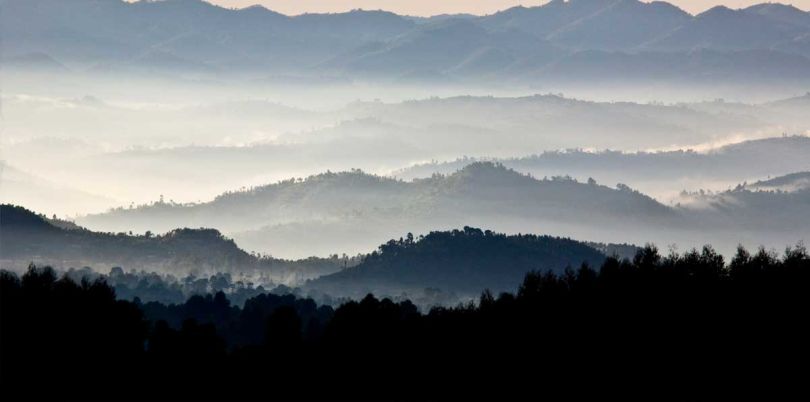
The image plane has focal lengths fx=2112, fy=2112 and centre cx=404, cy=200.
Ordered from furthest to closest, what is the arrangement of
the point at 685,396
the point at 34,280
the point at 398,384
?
the point at 34,280 < the point at 398,384 < the point at 685,396

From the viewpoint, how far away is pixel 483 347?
6019 inches

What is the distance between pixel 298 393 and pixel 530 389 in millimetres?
16084

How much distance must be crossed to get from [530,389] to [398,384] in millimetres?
10507

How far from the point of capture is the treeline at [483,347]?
143 m

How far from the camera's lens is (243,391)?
14512 cm

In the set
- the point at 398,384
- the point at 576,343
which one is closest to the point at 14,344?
the point at 398,384

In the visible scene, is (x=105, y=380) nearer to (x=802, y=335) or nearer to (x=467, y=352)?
(x=467, y=352)

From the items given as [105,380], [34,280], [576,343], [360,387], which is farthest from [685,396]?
[34,280]

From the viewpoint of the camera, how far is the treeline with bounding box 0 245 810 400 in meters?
143

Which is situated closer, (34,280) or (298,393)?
(298,393)

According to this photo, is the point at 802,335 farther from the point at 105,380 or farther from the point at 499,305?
the point at 105,380

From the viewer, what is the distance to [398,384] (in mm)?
150625

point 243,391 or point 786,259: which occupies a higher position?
point 786,259

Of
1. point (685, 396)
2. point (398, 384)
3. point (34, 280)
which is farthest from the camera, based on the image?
point (34, 280)
